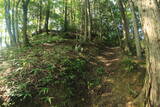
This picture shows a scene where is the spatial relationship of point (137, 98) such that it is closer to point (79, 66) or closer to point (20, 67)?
point (79, 66)

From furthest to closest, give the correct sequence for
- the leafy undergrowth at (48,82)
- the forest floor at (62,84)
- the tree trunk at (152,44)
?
the forest floor at (62,84), the leafy undergrowth at (48,82), the tree trunk at (152,44)

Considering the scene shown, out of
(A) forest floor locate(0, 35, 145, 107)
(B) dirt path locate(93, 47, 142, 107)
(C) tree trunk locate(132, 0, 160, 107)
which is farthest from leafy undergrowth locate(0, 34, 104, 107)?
(C) tree trunk locate(132, 0, 160, 107)

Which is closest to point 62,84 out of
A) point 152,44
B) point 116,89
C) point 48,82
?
point 48,82

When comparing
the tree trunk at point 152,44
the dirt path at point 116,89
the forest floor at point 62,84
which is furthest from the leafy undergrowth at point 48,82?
the tree trunk at point 152,44

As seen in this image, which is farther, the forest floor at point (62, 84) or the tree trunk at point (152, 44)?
the forest floor at point (62, 84)

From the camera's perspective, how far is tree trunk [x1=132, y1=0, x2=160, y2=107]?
3523 millimetres

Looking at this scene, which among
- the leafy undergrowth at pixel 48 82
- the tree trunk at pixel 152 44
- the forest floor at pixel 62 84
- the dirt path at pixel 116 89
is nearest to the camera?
the tree trunk at pixel 152 44

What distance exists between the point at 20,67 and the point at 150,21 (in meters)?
5.15

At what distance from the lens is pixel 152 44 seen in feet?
11.8

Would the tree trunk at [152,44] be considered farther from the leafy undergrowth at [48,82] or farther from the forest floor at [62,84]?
the leafy undergrowth at [48,82]

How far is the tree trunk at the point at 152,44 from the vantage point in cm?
352

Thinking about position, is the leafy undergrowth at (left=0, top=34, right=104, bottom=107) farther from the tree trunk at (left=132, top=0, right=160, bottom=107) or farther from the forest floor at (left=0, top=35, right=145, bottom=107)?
the tree trunk at (left=132, top=0, right=160, bottom=107)

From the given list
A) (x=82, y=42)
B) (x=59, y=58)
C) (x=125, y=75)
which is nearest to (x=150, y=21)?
(x=125, y=75)

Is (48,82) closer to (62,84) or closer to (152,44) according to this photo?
(62,84)
